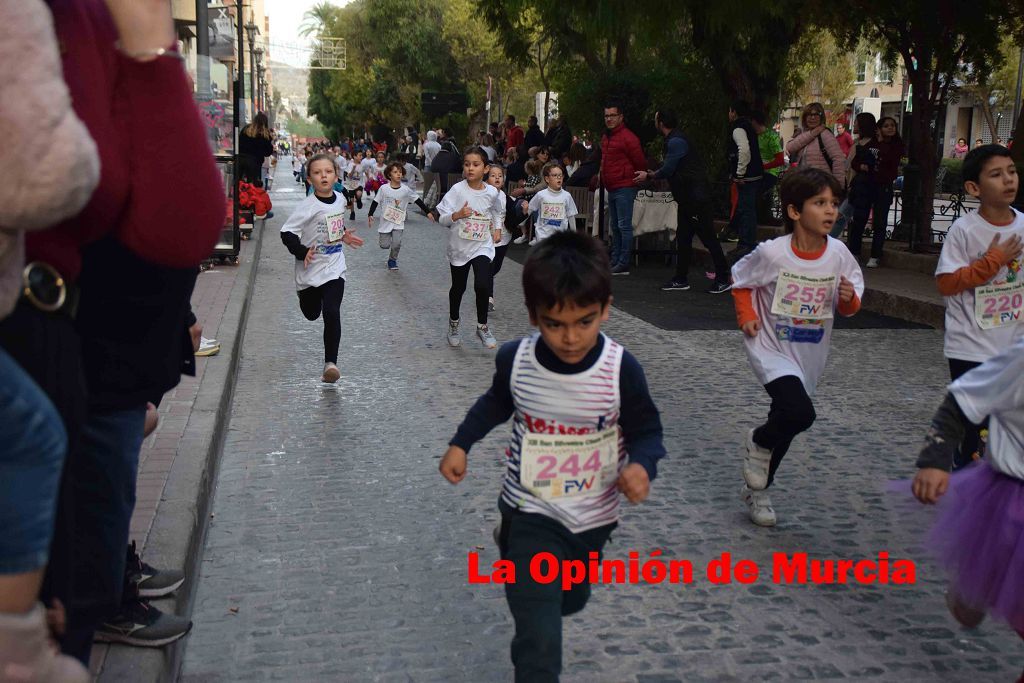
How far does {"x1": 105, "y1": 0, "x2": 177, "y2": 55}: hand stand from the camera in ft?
7.52

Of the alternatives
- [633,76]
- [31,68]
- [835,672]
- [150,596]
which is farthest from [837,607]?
[633,76]

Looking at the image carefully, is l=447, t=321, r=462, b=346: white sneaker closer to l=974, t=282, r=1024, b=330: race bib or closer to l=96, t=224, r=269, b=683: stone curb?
l=96, t=224, r=269, b=683: stone curb

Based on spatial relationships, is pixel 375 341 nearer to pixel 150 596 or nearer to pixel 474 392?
pixel 474 392

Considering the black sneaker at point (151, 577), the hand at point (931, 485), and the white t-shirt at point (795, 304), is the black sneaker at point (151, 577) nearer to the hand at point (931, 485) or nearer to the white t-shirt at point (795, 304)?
the hand at point (931, 485)

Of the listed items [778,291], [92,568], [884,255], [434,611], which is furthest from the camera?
[884,255]

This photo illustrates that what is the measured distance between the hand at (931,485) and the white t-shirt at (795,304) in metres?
1.66

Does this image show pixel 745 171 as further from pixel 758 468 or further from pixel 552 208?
pixel 758 468

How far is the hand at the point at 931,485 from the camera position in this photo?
3273 millimetres

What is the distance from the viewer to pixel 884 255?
1452 centimetres

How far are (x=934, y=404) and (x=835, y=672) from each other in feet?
14.1

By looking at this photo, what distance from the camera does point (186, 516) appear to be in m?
4.51

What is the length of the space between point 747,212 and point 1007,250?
30.4 feet

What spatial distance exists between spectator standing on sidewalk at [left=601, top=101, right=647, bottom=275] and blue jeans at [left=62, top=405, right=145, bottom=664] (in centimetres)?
1168

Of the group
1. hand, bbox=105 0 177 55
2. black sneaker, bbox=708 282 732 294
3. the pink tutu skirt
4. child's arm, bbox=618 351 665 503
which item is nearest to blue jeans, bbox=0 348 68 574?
hand, bbox=105 0 177 55
